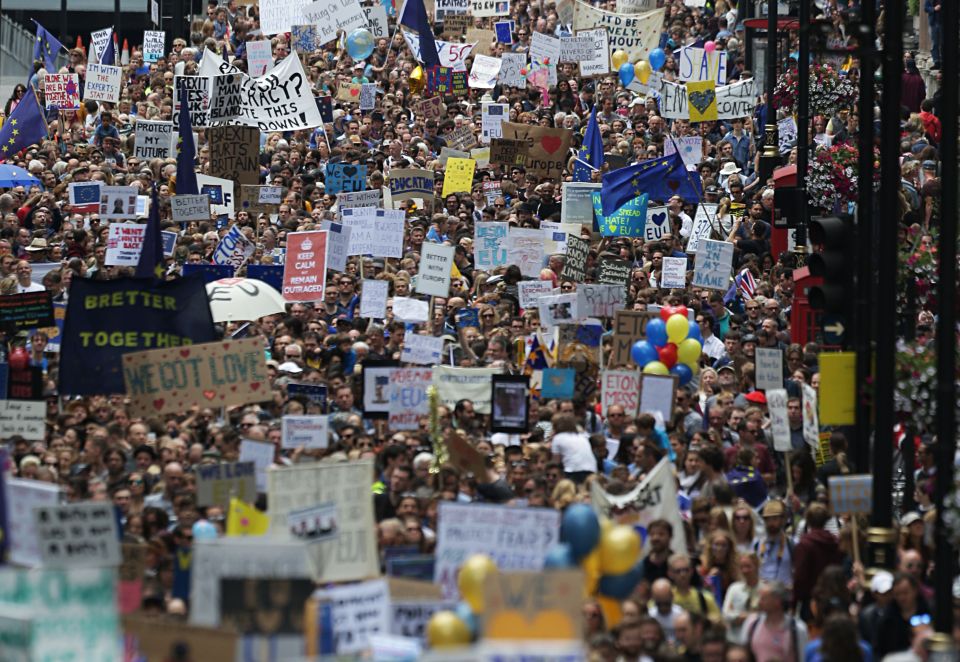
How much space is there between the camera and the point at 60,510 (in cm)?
1162

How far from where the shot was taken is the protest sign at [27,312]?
762 inches

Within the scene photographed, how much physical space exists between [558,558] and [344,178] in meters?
15.6

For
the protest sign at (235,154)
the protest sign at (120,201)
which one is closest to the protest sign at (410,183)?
the protest sign at (235,154)

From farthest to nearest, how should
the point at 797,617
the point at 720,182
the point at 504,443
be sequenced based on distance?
the point at 720,182
the point at 504,443
the point at 797,617

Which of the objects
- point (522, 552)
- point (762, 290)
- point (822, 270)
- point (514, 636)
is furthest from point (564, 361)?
point (514, 636)

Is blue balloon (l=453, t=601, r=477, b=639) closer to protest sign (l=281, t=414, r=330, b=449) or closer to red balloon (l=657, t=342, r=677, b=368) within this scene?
protest sign (l=281, t=414, r=330, b=449)

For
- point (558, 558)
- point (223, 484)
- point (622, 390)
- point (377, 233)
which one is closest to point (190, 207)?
point (377, 233)

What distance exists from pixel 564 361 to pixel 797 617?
5879 millimetres

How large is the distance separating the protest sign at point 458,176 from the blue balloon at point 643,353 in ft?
26.8

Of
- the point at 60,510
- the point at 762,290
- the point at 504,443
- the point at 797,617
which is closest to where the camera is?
the point at 60,510

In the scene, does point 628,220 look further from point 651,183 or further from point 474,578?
point 474,578

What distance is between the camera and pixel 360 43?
118 feet

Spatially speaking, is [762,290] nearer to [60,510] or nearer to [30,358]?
[30,358]

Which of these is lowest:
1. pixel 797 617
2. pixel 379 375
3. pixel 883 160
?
pixel 797 617
